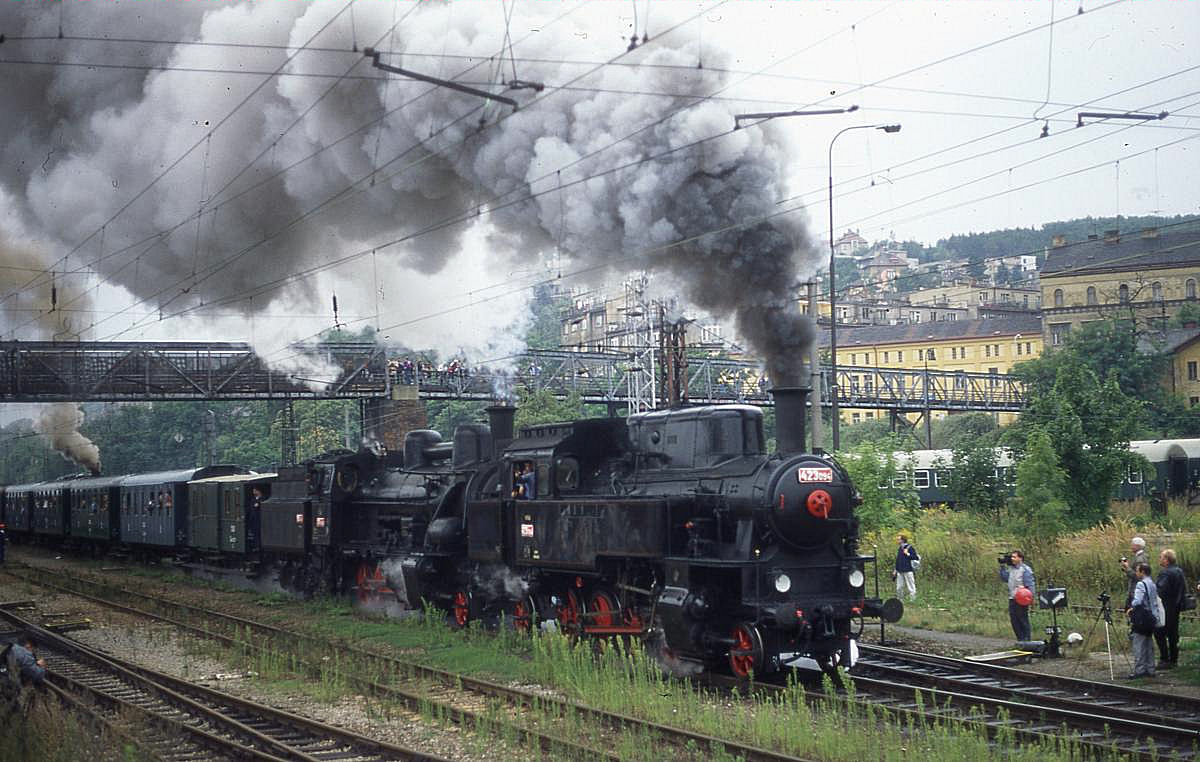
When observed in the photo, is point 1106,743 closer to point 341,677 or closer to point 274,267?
point 341,677

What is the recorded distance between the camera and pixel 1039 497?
21828mm

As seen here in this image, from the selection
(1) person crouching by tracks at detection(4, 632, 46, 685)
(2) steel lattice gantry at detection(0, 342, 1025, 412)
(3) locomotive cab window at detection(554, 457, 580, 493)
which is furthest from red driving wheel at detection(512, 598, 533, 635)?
(2) steel lattice gantry at detection(0, 342, 1025, 412)

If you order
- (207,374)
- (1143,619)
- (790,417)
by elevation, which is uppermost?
(207,374)

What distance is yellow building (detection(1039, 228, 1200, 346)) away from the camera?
228 feet

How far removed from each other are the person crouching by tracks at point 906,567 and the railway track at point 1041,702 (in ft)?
17.2

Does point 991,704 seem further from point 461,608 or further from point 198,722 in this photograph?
point 461,608

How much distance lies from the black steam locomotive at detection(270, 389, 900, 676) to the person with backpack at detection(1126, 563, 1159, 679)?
2712 mm

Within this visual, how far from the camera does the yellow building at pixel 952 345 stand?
→ 7712cm

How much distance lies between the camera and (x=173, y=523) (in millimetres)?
31031

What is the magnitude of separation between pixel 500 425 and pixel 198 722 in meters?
7.46

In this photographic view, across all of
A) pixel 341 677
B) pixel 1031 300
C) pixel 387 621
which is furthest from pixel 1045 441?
pixel 1031 300

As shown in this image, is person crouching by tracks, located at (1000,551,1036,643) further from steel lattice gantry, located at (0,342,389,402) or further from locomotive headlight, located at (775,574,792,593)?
steel lattice gantry, located at (0,342,389,402)

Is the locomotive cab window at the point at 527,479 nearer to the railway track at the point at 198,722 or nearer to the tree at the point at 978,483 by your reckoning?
the railway track at the point at 198,722

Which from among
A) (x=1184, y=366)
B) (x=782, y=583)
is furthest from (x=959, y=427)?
(x=782, y=583)
